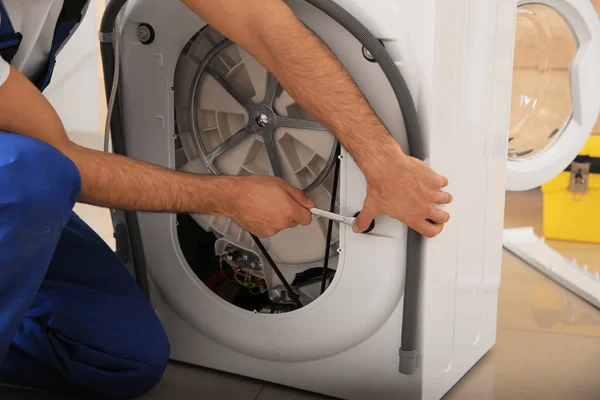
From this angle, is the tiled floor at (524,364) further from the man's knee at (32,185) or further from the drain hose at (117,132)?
the man's knee at (32,185)

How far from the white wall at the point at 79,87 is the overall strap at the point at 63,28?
1.60 m

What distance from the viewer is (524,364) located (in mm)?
1531

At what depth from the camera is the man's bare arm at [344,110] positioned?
1.12 metres

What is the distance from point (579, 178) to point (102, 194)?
1633mm

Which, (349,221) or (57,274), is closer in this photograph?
(349,221)

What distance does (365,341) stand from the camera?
1.28 m

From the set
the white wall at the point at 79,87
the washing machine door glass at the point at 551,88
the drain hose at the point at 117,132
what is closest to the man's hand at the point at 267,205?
the drain hose at the point at 117,132

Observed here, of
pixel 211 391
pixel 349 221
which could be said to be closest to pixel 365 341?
pixel 349 221

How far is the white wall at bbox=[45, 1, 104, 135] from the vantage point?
→ 290 cm

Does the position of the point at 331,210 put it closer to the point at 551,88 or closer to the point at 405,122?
the point at 405,122

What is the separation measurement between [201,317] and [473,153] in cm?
61

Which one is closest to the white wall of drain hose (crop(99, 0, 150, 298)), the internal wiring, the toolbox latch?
drain hose (crop(99, 0, 150, 298))

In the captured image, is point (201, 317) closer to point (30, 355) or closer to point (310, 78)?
point (30, 355)

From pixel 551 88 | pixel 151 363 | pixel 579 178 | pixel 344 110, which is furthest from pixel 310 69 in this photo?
pixel 579 178
